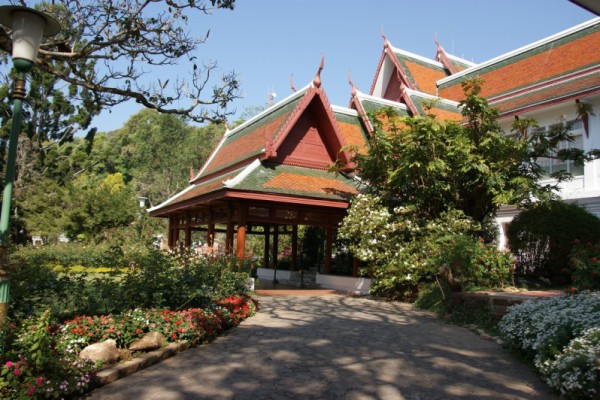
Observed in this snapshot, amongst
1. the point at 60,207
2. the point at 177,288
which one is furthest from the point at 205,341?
the point at 60,207

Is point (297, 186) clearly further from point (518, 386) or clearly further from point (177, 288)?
point (518, 386)

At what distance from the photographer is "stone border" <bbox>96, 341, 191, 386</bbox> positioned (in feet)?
15.9

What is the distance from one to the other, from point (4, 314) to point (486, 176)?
10.2m

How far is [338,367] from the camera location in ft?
18.2

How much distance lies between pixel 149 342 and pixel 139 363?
0.48m

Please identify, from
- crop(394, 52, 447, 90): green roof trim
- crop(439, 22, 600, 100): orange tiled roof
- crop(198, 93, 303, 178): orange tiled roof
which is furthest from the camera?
crop(394, 52, 447, 90): green roof trim

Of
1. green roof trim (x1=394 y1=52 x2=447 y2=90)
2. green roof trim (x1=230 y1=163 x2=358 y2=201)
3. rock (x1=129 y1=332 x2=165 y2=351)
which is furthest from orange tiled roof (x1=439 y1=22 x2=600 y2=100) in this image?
rock (x1=129 y1=332 x2=165 y2=351)

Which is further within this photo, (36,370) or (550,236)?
(550,236)

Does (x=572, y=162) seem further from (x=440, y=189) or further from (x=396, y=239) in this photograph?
(x=396, y=239)

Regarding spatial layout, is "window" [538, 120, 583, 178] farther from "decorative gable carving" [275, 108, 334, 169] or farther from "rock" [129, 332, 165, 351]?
"rock" [129, 332, 165, 351]

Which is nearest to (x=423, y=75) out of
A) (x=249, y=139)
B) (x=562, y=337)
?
(x=249, y=139)

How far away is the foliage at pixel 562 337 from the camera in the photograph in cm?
427

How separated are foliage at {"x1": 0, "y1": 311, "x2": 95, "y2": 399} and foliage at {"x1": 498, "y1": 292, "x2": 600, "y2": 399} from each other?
4.50 metres

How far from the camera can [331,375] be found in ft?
17.1
